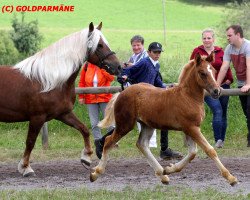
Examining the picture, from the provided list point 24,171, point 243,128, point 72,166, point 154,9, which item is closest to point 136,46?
point 72,166

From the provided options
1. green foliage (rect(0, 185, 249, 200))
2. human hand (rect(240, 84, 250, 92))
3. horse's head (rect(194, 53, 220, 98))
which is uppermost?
horse's head (rect(194, 53, 220, 98))

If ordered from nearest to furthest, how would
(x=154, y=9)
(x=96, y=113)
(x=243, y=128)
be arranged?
(x=96, y=113), (x=243, y=128), (x=154, y=9)

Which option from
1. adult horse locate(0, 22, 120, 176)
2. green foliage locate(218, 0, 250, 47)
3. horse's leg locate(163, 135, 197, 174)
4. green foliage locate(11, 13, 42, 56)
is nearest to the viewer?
horse's leg locate(163, 135, 197, 174)

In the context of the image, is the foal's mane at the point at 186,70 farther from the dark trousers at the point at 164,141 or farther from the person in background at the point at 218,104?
the person in background at the point at 218,104

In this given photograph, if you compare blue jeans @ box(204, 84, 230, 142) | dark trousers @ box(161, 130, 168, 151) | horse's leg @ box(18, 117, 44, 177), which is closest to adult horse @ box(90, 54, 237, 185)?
horse's leg @ box(18, 117, 44, 177)

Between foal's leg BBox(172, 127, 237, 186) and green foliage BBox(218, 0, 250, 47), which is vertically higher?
foal's leg BBox(172, 127, 237, 186)

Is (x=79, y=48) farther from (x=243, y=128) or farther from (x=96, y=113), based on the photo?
(x=243, y=128)

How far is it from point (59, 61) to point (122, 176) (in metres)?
1.70

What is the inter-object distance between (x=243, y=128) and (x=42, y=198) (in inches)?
250

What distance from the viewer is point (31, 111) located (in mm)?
7895

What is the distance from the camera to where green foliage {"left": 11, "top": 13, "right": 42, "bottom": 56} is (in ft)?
101

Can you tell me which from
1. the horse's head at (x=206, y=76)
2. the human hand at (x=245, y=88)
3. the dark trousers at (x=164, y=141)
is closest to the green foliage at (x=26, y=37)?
the human hand at (x=245, y=88)

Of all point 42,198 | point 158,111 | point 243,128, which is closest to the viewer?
point 42,198

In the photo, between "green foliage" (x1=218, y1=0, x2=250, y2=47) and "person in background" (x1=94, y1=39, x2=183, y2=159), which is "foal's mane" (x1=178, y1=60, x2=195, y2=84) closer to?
"person in background" (x1=94, y1=39, x2=183, y2=159)
